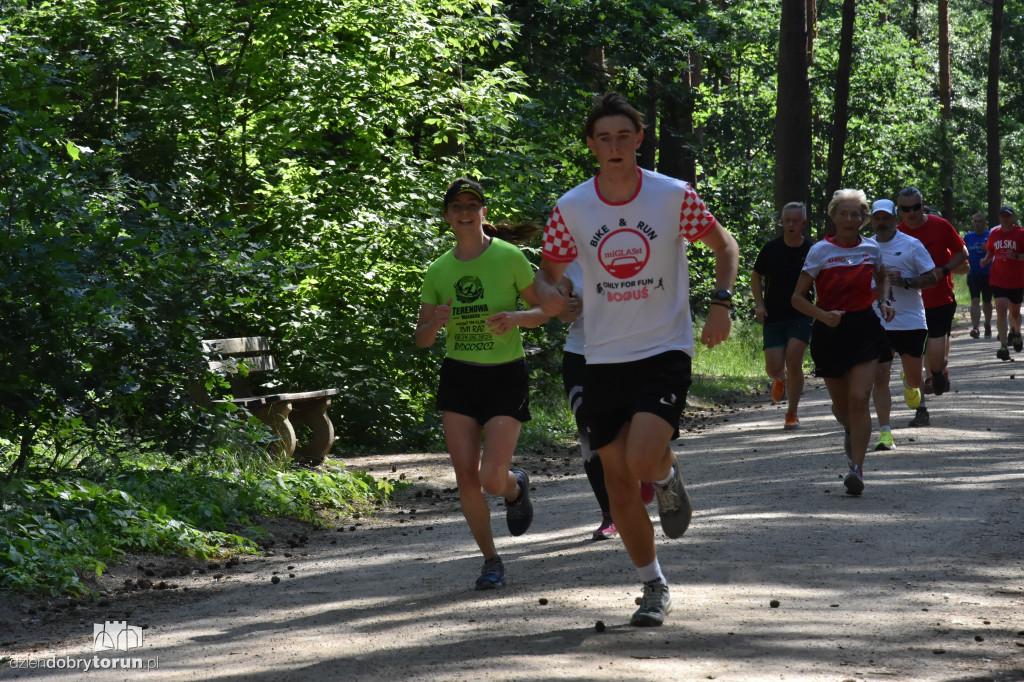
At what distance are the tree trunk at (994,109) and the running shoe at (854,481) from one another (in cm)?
3702

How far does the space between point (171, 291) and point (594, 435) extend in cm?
466

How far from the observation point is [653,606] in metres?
5.53

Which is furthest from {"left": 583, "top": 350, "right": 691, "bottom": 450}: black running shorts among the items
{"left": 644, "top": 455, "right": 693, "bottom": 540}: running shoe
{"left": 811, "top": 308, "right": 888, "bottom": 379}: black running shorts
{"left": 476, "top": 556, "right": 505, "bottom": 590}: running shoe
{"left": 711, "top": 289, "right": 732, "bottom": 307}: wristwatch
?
{"left": 811, "top": 308, "right": 888, "bottom": 379}: black running shorts

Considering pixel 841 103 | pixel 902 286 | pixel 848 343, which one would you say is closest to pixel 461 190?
pixel 848 343

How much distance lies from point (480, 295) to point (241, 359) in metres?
4.81

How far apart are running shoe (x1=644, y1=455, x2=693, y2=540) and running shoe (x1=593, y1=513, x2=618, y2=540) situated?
6.24 feet

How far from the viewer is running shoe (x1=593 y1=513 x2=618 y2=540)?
7863 mm

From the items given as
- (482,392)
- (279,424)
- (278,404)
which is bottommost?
(279,424)

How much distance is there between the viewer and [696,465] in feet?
37.9

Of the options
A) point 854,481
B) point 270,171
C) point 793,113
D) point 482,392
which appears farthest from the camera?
point 793,113

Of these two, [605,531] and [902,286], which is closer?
[605,531]

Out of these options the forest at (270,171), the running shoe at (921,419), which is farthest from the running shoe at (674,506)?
the running shoe at (921,419)

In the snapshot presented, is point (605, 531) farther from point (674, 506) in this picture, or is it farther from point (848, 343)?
point (848, 343)

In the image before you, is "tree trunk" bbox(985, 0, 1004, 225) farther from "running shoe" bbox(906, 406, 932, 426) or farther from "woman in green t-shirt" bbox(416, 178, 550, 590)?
"woman in green t-shirt" bbox(416, 178, 550, 590)
